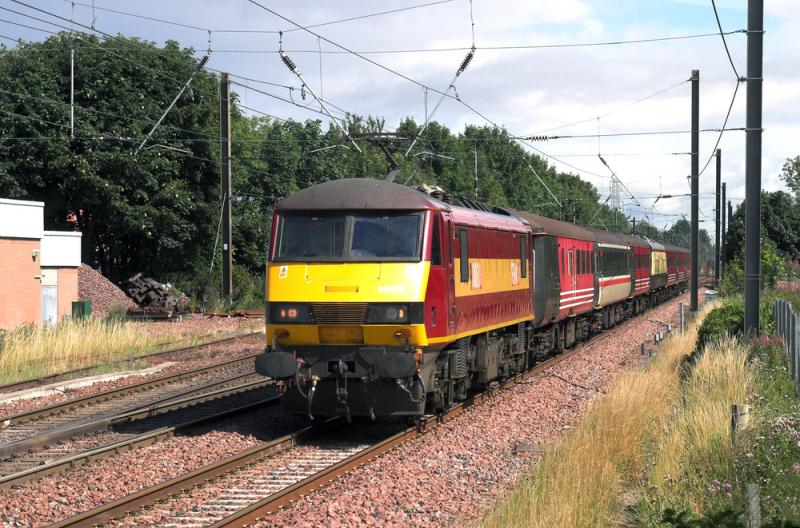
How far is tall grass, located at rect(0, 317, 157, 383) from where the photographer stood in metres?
20.8

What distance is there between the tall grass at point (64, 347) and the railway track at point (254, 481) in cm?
906

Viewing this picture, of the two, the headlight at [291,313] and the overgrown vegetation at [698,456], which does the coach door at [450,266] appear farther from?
the overgrown vegetation at [698,456]

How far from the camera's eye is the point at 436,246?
42.5 ft

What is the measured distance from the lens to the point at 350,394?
12625mm

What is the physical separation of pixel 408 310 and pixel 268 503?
3.80 metres

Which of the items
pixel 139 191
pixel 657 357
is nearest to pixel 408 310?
pixel 657 357

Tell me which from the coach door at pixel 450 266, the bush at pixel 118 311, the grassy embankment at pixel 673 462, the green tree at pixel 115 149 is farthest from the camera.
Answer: the green tree at pixel 115 149

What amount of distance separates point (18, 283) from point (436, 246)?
21.0 meters

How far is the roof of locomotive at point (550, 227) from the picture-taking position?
21.4 m

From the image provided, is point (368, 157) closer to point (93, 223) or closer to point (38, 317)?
point (93, 223)

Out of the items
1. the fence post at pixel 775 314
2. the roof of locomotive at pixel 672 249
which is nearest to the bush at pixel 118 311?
the fence post at pixel 775 314

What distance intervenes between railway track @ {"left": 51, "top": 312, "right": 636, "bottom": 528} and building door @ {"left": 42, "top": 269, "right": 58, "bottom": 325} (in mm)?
23551

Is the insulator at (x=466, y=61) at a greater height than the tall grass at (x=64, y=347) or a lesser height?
greater

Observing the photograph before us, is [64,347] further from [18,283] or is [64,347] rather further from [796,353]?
[796,353]
